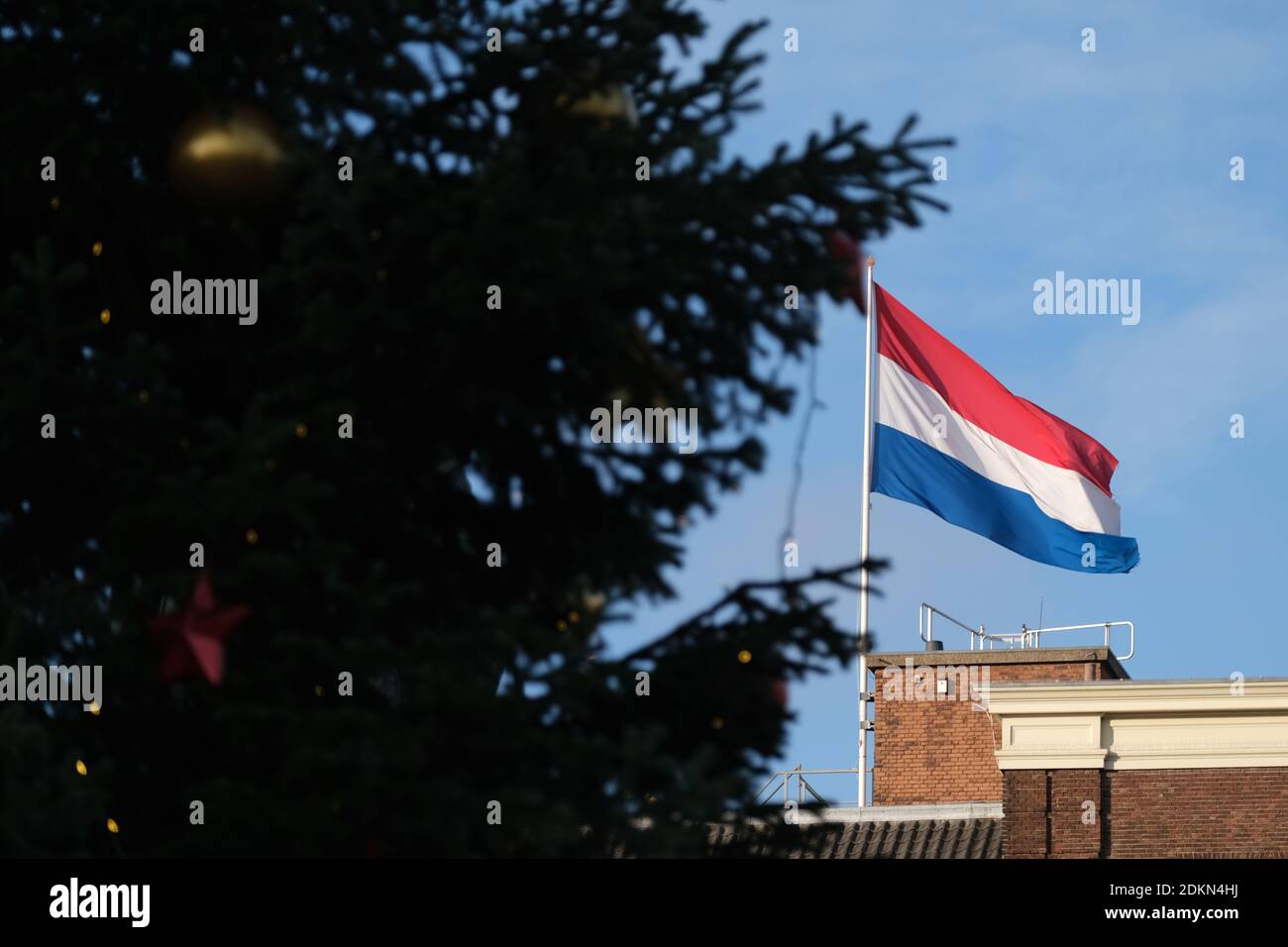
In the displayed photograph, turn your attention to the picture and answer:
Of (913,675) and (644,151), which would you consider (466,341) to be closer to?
(644,151)

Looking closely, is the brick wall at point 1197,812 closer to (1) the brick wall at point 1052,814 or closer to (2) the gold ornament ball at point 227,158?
(1) the brick wall at point 1052,814

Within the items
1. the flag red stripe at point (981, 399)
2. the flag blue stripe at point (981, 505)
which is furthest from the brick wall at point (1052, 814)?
the flag red stripe at point (981, 399)

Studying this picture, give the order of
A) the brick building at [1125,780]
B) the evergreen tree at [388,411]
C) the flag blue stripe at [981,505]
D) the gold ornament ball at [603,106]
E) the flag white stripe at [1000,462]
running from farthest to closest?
the flag white stripe at [1000,462]
the flag blue stripe at [981,505]
the brick building at [1125,780]
the gold ornament ball at [603,106]
the evergreen tree at [388,411]

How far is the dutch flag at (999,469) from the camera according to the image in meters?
21.9

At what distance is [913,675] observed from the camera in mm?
26234

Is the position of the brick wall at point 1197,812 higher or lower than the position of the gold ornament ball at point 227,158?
lower

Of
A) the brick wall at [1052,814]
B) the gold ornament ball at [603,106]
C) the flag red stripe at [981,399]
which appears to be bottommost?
the brick wall at [1052,814]

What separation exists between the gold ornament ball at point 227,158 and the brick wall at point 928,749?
20.1 m

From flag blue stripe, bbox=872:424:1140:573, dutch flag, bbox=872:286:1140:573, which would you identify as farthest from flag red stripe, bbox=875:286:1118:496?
flag blue stripe, bbox=872:424:1140:573

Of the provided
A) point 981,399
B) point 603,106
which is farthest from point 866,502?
point 603,106

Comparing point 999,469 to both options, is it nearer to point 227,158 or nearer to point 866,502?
point 866,502

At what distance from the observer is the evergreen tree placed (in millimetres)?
6469

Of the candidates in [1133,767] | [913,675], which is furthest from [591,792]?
[913,675]
